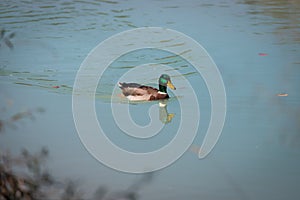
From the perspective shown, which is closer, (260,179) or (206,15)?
(260,179)

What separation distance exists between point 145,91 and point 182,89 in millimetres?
470

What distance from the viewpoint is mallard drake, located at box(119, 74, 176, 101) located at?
6.90 meters

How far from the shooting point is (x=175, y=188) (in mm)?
4660

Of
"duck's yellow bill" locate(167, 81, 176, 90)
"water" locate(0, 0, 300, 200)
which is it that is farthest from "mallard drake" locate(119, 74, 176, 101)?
"water" locate(0, 0, 300, 200)

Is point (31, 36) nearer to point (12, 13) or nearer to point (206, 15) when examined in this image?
point (12, 13)

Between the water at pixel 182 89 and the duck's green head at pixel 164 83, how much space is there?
0.13 meters

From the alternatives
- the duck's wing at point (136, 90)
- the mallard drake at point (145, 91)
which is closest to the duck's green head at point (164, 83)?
the mallard drake at point (145, 91)

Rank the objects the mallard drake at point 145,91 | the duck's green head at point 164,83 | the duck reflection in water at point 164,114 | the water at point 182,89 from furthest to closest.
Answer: the duck's green head at point 164,83 < the mallard drake at point 145,91 < the duck reflection in water at point 164,114 < the water at point 182,89

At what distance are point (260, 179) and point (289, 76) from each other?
109 inches

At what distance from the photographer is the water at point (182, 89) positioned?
4.86m

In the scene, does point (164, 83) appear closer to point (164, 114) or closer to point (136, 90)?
point (136, 90)

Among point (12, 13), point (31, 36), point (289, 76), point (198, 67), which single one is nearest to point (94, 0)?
point (12, 13)

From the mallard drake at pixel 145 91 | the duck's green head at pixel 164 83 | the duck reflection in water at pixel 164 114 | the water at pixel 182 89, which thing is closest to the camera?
the water at pixel 182 89

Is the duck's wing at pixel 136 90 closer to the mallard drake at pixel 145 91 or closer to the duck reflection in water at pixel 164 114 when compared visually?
the mallard drake at pixel 145 91
